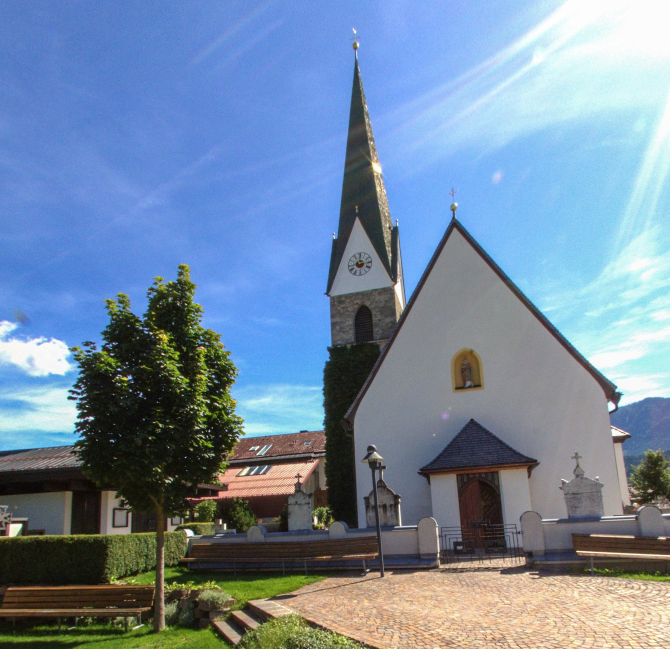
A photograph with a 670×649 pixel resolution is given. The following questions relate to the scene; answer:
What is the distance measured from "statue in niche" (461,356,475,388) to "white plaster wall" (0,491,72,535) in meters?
14.1

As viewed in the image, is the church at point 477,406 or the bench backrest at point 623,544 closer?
the bench backrest at point 623,544

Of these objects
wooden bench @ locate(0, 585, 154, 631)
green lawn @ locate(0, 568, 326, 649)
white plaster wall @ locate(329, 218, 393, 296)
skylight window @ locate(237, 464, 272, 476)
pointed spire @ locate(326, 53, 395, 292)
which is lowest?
green lawn @ locate(0, 568, 326, 649)

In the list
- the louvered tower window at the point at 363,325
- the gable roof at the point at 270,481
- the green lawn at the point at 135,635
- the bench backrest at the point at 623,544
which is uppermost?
the louvered tower window at the point at 363,325

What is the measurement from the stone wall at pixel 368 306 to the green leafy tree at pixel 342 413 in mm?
1486

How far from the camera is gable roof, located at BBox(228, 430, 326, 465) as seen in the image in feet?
122

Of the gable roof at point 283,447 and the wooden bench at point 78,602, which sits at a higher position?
the gable roof at point 283,447

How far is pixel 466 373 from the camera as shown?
20.7m

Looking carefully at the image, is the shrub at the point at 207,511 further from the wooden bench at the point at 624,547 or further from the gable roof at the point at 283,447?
the wooden bench at the point at 624,547

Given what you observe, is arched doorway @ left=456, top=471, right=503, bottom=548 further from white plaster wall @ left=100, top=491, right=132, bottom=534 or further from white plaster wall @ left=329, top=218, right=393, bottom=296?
white plaster wall @ left=329, top=218, right=393, bottom=296

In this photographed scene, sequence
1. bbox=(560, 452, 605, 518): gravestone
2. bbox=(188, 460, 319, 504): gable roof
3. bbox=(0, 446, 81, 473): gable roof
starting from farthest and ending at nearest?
1. bbox=(188, 460, 319, 504): gable roof
2. bbox=(0, 446, 81, 473): gable roof
3. bbox=(560, 452, 605, 518): gravestone

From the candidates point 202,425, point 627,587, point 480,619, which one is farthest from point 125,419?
point 627,587

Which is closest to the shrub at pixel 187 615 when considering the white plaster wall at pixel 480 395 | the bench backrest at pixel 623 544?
the bench backrest at pixel 623 544

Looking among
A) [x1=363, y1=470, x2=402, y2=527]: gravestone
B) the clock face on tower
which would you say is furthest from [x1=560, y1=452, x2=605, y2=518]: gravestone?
the clock face on tower

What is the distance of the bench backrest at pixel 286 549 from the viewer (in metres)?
14.3
